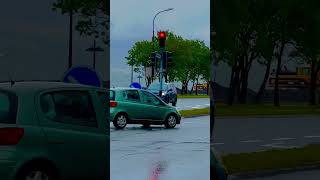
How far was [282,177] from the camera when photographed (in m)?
8.87

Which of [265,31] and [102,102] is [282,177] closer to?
[265,31]

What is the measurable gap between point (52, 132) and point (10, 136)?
17.3 inches

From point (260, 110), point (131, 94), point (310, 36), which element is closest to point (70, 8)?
point (260, 110)

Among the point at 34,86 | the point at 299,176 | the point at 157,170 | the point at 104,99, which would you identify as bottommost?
the point at 299,176

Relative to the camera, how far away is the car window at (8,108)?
5820 mm

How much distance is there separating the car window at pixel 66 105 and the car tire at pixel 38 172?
1.50 ft

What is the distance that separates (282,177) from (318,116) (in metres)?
1.06

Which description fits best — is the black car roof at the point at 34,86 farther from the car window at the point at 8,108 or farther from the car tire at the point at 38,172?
the car tire at the point at 38,172

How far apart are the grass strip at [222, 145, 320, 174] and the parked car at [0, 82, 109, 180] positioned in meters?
2.83

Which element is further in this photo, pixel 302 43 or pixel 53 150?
pixel 302 43

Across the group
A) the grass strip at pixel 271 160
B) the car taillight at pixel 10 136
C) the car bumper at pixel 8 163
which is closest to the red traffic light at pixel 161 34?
the car taillight at pixel 10 136

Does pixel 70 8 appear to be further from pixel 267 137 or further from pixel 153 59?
pixel 267 137

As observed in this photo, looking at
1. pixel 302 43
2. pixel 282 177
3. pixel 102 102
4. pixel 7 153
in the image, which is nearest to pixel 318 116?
pixel 282 177

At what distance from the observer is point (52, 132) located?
20.0 ft
